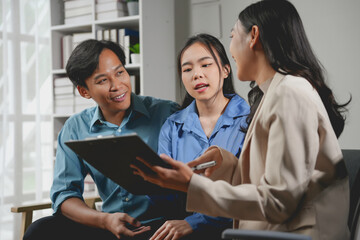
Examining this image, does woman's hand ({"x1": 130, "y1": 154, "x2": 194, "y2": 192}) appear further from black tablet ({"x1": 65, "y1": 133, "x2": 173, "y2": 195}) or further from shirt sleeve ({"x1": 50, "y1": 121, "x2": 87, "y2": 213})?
shirt sleeve ({"x1": 50, "y1": 121, "x2": 87, "y2": 213})

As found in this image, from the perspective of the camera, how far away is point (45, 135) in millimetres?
3732

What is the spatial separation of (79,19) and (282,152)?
2838mm

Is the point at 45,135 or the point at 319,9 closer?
the point at 319,9

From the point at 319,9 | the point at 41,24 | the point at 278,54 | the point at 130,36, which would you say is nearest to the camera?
the point at 278,54

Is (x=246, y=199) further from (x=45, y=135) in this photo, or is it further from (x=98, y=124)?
(x=45, y=135)

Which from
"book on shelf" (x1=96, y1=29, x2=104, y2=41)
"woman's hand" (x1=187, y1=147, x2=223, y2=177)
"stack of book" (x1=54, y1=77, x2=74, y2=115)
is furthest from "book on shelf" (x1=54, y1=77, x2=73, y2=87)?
"woman's hand" (x1=187, y1=147, x2=223, y2=177)

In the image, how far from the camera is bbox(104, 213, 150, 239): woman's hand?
1.80 m

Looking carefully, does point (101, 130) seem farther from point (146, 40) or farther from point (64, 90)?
point (64, 90)

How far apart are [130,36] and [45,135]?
1.13 metres

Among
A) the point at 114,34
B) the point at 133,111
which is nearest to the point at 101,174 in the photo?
the point at 133,111

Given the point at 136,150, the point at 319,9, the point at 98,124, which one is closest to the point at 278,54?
the point at 136,150

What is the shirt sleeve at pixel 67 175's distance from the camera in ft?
6.70

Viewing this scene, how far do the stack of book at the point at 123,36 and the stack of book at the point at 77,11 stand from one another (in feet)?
0.59

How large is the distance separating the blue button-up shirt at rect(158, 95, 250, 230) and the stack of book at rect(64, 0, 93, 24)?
186cm
